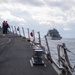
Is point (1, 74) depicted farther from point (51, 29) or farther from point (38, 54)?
point (51, 29)

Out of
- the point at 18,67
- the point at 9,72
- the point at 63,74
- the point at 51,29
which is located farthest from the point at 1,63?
the point at 51,29

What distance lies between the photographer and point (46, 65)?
14523mm

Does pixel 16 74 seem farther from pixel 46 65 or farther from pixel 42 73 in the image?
pixel 46 65

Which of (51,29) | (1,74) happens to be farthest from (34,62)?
(51,29)

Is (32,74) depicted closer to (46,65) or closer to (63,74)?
(63,74)

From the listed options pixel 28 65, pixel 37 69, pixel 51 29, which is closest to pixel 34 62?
pixel 28 65

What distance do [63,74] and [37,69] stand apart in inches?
70.9

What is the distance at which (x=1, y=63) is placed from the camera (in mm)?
14805

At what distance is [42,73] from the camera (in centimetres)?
1237

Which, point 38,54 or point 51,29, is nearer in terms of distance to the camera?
point 38,54

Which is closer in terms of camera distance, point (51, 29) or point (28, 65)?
point (28, 65)

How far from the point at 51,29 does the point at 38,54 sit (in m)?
178

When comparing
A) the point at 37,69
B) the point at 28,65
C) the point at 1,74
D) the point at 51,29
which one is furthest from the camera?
the point at 51,29

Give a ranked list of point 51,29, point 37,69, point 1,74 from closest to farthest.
A: point 1,74, point 37,69, point 51,29
